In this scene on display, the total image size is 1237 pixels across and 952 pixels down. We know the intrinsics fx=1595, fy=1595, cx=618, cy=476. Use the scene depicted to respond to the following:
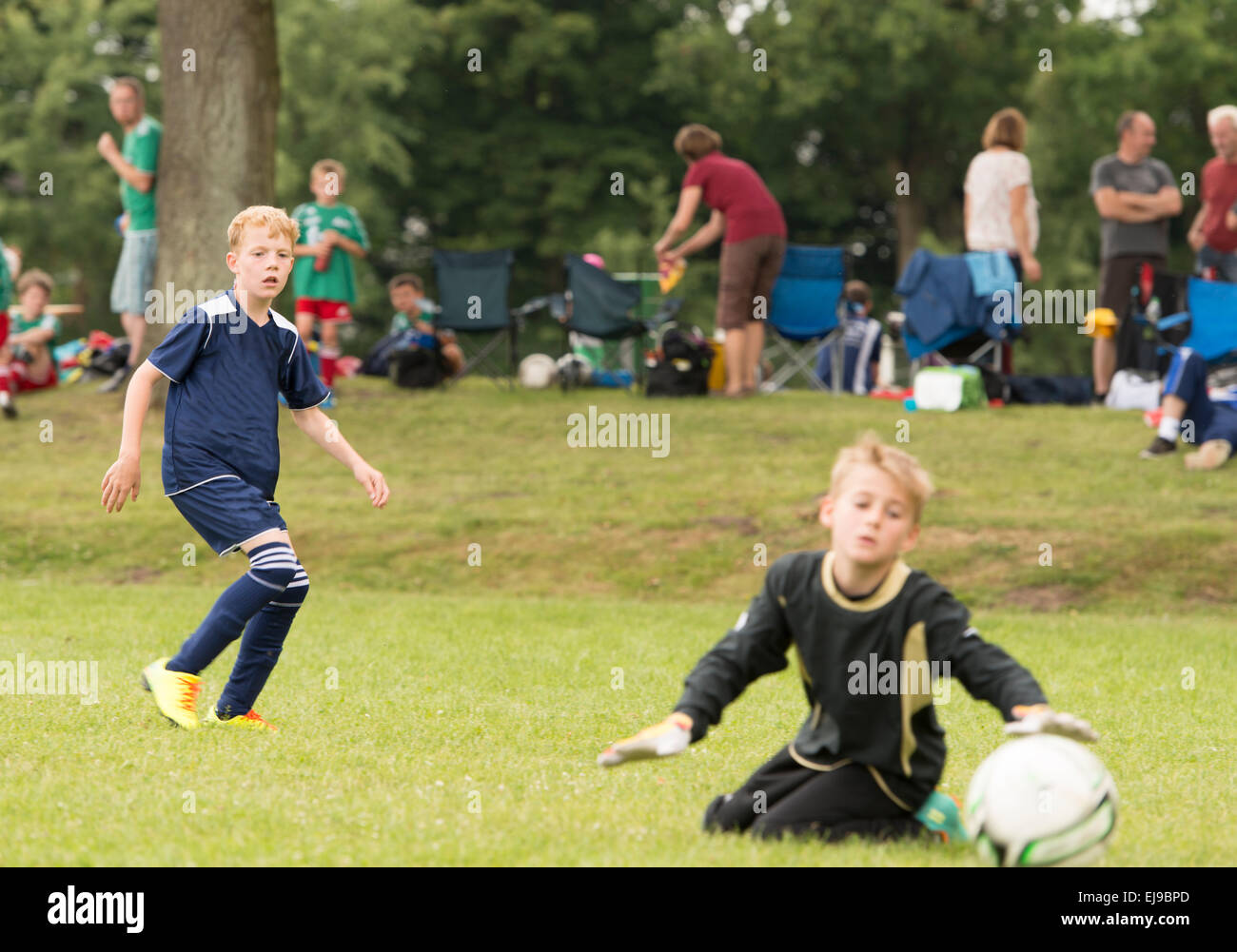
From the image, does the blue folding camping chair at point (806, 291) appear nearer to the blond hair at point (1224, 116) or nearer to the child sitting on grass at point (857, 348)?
the child sitting on grass at point (857, 348)

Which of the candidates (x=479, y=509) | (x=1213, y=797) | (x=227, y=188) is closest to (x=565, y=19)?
(x=227, y=188)

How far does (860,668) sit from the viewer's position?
455 cm

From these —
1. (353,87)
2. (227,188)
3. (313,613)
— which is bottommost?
(313,613)

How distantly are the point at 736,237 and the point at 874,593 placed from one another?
13028 millimetres

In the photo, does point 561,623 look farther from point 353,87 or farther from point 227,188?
point 353,87

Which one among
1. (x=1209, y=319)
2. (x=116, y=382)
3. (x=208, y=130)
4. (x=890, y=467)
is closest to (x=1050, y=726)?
(x=890, y=467)

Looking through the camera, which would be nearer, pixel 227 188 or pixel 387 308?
pixel 227 188

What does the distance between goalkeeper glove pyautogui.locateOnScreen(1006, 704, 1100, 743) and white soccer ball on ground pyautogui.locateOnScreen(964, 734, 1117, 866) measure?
0.17 m

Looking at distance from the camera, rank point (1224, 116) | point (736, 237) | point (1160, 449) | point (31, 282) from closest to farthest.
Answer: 1. point (1160, 449)
2. point (1224, 116)
3. point (736, 237)
4. point (31, 282)

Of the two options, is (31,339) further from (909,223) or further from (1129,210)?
(909,223)

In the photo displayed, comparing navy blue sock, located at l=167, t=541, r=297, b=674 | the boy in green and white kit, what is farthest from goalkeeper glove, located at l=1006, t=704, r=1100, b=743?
the boy in green and white kit

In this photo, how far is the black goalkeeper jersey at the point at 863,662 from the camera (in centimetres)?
452
